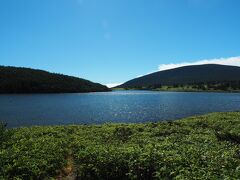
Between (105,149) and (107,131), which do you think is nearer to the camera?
(105,149)

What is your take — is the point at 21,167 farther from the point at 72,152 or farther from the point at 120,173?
the point at 72,152

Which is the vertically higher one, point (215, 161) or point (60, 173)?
point (215, 161)

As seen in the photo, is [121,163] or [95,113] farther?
[95,113]

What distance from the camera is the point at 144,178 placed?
59.2 ft

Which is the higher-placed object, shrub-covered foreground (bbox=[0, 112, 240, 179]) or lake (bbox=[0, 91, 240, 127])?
shrub-covered foreground (bbox=[0, 112, 240, 179])

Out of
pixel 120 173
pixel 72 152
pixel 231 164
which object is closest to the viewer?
pixel 231 164

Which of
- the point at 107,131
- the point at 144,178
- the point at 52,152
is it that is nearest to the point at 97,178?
the point at 144,178

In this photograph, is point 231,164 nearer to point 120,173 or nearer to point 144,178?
point 144,178

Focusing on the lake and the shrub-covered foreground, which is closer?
the shrub-covered foreground

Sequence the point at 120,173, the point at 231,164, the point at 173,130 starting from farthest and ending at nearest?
the point at 173,130 → the point at 120,173 → the point at 231,164

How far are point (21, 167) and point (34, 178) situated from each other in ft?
3.33

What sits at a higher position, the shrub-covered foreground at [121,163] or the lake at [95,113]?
the shrub-covered foreground at [121,163]

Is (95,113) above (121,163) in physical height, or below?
below

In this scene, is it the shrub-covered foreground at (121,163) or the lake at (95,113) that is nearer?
the shrub-covered foreground at (121,163)
